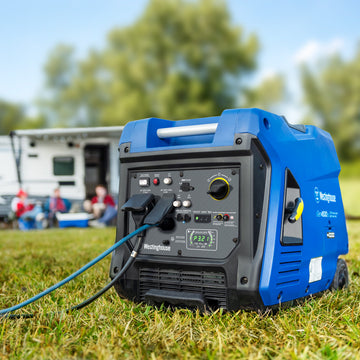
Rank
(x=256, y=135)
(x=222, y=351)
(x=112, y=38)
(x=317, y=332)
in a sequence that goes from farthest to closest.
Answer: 1. (x=112, y=38)
2. (x=256, y=135)
3. (x=317, y=332)
4. (x=222, y=351)

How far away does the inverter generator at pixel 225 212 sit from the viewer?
2.26 metres

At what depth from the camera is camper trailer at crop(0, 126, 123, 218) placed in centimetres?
1055

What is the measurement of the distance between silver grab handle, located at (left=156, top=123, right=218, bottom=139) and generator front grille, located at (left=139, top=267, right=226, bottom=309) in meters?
0.77

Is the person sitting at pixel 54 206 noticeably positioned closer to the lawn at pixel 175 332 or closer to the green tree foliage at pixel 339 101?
the lawn at pixel 175 332

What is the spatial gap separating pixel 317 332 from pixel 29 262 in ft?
9.81

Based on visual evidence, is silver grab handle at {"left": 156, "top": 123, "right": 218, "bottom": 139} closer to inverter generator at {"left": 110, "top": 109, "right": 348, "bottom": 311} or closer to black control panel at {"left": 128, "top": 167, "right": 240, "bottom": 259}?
inverter generator at {"left": 110, "top": 109, "right": 348, "bottom": 311}

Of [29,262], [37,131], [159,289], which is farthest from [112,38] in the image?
[159,289]

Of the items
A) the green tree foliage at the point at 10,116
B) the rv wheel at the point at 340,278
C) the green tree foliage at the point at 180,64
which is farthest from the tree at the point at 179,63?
the rv wheel at the point at 340,278

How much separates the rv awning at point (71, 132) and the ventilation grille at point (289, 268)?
7732 millimetres

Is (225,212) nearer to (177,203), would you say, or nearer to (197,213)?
(197,213)

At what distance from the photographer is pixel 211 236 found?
2.37 meters

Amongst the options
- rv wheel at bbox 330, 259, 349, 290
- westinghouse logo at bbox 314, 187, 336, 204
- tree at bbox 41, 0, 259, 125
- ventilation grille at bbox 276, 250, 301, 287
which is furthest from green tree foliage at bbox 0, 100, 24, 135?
ventilation grille at bbox 276, 250, 301, 287

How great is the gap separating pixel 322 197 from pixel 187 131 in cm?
94

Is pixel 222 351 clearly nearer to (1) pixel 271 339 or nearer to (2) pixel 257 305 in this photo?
(1) pixel 271 339
